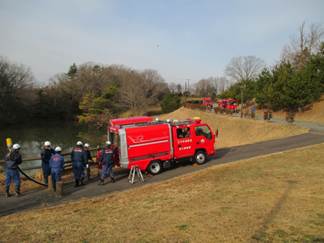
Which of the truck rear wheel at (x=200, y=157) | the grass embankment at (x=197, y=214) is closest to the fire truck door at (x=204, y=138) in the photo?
the truck rear wheel at (x=200, y=157)

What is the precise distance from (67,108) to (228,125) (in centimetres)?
4784

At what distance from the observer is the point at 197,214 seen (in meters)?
7.26

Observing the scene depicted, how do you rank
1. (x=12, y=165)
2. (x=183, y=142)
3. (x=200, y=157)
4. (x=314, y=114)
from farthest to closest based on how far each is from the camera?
(x=314, y=114) → (x=200, y=157) → (x=183, y=142) → (x=12, y=165)

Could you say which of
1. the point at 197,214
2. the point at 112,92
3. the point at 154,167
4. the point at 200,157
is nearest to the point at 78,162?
the point at 154,167

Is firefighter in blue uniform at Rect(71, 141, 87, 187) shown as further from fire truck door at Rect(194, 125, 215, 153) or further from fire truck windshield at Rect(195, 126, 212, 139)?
fire truck windshield at Rect(195, 126, 212, 139)

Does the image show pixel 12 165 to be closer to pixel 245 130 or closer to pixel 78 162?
pixel 78 162

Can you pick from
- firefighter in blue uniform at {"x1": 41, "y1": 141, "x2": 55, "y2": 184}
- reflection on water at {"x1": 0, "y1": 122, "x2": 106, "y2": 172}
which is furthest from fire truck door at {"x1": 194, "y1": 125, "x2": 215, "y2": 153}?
reflection on water at {"x1": 0, "y1": 122, "x2": 106, "y2": 172}

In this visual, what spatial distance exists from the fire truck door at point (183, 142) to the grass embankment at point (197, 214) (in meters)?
2.81

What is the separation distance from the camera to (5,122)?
2093 inches

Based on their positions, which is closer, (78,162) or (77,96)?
(78,162)

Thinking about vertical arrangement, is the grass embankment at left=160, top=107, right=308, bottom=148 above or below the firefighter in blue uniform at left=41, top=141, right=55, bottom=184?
below

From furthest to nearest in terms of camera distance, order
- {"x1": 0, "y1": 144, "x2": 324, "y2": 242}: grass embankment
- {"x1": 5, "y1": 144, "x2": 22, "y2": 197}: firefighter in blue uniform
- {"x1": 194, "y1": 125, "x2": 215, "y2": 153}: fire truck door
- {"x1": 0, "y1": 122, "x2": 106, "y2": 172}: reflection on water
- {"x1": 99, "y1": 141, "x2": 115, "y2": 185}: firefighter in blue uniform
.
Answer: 1. {"x1": 0, "y1": 122, "x2": 106, "y2": 172}: reflection on water
2. {"x1": 194, "y1": 125, "x2": 215, "y2": 153}: fire truck door
3. {"x1": 99, "y1": 141, "x2": 115, "y2": 185}: firefighter in blue uniform
4. {"x1": 5, "y1": 144, "x2": 22, "y2": 197}: firefighter in blue uniform
5. {"x1": 0, "y1": 144, "x2": 324, "y2": 242}: grass embankment

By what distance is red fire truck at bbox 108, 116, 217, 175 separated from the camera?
12.8m

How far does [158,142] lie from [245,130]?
753 inches
